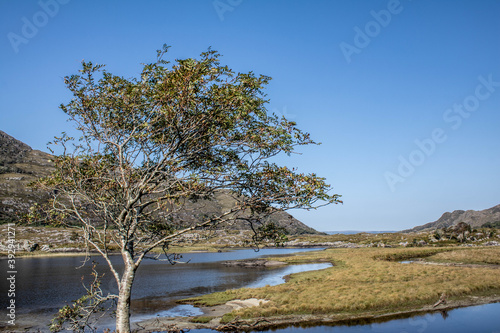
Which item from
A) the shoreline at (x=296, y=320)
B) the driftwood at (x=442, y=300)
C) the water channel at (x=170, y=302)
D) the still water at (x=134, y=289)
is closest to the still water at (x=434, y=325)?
the water channel at (x=170, y=302)

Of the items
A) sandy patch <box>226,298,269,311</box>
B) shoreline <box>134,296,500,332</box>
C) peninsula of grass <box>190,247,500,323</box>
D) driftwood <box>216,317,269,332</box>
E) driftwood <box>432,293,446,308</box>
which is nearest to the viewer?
driftwood <box>216,317,269,332</box>

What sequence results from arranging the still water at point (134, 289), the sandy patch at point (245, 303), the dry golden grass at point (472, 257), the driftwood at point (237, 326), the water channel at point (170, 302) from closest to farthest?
1. the water channel at point (170, 302)
2. the driftwood at point (237, 326)
3. the sandy patch at point (245, 303)
4. the still water at point (134, 289)
5. the dry golden grass at point (472, 257)

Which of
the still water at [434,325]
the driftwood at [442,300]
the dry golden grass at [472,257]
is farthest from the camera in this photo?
the dry golden grass at [472,257]

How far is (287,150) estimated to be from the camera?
18625 mm

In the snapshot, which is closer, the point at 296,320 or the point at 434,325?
the point at 434,325

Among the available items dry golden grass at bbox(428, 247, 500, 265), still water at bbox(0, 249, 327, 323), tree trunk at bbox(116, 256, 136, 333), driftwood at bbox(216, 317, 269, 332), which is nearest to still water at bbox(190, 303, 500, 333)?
driftwood at bbox(216, 317, 269, 332)

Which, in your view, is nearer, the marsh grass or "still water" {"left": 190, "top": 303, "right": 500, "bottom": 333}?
"still water" {"left": 190, "top": 303, "right": 500, "bottom": 333}

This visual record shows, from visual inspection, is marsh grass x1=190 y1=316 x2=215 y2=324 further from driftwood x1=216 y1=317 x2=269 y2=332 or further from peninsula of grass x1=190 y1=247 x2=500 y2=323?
driftwood x1=216 y1=317 x2=269 y2=332

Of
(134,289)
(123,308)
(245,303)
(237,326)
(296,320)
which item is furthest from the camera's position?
(134,289)

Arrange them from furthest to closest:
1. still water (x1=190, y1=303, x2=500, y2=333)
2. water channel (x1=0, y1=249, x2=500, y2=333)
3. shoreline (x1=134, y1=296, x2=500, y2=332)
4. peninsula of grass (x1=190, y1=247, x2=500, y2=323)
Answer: peninsula of grass (x1=190, y1=247, x2=500, y2=323) < shoreline (x1=134, y1=296, x2=500, y2=332) < water channel (x1=0, y1=249, x2=500, y2=333) < still water (x1=190, y1=303, x2=500, y2=333)

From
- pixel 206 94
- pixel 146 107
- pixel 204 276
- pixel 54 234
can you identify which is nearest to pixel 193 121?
pixel 206 94

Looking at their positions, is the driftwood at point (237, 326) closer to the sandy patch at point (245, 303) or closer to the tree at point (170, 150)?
the sandy patch at point (245, 303)

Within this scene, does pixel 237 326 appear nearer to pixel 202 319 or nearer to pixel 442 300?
pixel 202 319

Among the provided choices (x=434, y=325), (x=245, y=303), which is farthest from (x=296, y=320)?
(x=434, y=325)
